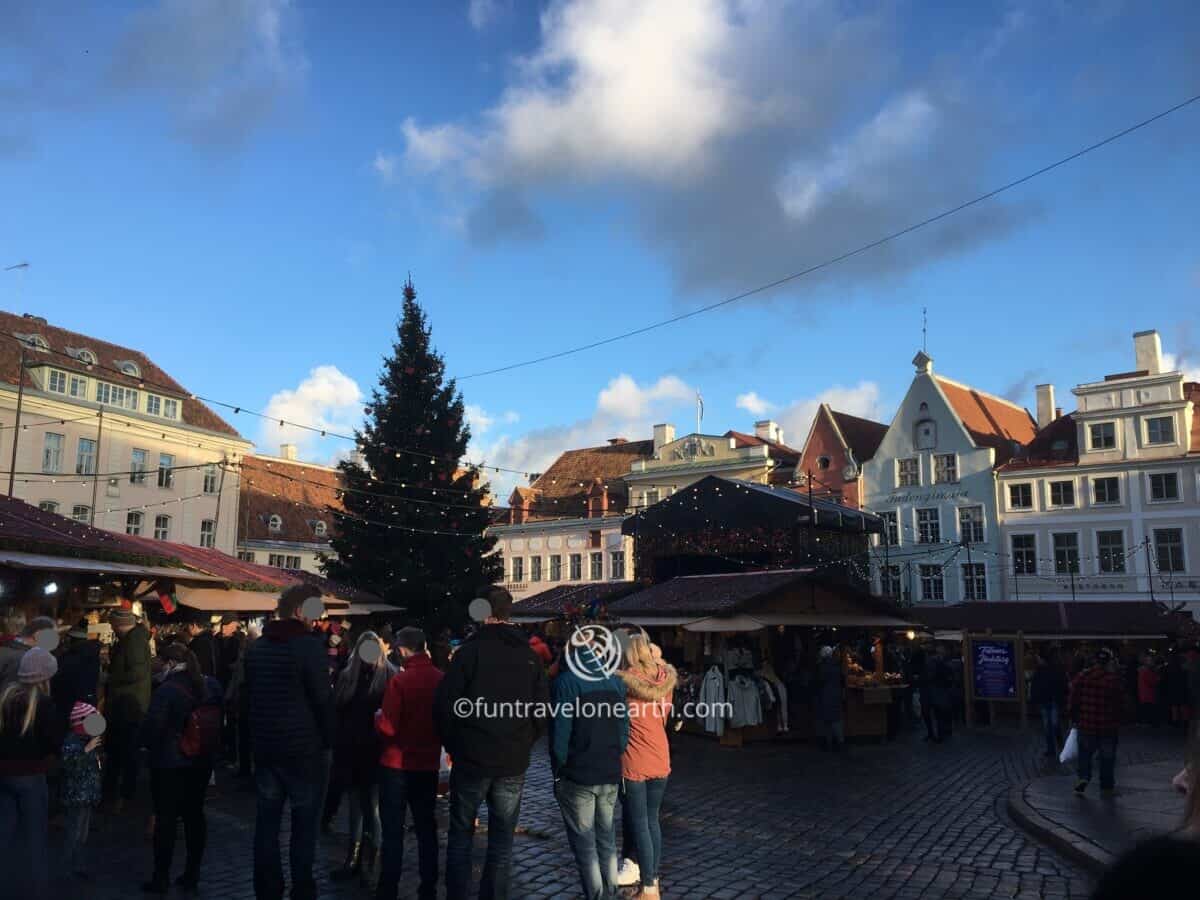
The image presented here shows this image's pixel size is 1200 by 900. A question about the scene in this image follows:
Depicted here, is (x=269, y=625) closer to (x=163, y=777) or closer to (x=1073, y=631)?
(x=163, y=777)

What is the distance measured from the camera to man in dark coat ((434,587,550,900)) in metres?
5.47

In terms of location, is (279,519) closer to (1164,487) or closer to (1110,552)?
(1110,552)

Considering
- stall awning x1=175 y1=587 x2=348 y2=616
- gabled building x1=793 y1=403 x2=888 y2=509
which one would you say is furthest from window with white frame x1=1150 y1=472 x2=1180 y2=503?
stall awning x1=175 y1=587 x2=348 y2=616

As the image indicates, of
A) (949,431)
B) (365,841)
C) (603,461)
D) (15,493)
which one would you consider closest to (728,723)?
(365,841)

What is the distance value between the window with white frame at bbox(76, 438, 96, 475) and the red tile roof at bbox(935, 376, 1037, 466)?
3773 cm

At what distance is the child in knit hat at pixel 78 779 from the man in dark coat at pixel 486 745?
8.88 ft

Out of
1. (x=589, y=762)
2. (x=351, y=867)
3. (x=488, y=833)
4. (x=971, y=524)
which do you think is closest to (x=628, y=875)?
(x=589, y=762)

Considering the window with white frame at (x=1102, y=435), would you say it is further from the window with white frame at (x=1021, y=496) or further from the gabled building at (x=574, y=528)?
the gabled building at (x=574, y=528)

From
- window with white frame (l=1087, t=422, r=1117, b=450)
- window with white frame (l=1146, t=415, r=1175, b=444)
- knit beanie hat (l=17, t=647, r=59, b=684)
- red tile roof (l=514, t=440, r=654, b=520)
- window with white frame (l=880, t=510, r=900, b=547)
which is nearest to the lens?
knit beanie hat (l=17, t=647, r=59, b=684)

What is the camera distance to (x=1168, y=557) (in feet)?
118

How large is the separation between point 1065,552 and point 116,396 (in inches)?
1631

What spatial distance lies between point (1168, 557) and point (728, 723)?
28.1 m

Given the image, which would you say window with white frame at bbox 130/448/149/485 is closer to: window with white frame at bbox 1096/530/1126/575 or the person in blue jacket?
window with white frame at bbox 1096/530/1126/575

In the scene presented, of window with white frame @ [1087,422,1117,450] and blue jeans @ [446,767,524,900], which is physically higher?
window with white frame @ [1087,422,1117,450]
